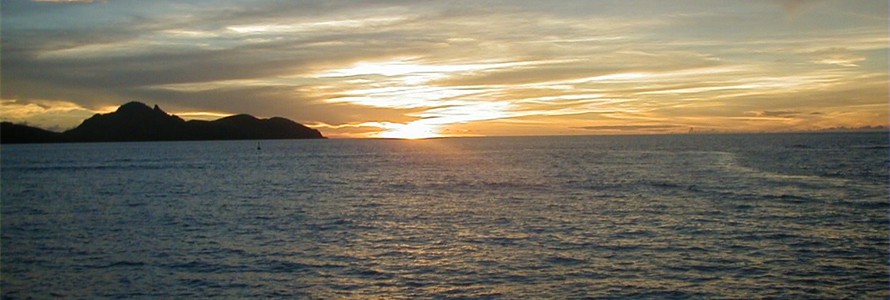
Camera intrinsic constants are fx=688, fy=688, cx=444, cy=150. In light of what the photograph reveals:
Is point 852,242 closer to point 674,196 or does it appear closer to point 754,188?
point 674,196

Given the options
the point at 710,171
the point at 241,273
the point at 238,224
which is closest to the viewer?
the point at 241,273

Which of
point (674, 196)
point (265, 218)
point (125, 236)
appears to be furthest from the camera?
point (674, 196)

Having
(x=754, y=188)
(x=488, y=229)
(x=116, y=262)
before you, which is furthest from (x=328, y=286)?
(x=754, y=188)

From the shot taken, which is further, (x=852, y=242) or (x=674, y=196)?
→ (x=674, y=196)

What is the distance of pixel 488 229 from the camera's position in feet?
122

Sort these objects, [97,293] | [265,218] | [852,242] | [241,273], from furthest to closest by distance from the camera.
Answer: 1. [265,218]
2. [852,242]
3. [241,273]
4. [97,293]

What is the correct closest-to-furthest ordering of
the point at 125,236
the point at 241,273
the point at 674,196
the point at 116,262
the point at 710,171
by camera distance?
the point at 241,273, the point at 116,262, the point at 125,236, the point at 674,196, the point at 710,171

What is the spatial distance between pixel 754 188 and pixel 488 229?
31.9 m

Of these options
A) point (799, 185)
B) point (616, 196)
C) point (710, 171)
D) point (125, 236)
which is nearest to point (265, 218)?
point (125, 236)

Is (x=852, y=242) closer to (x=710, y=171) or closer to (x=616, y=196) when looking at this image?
(x=616, y=196)

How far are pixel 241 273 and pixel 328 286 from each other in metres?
4.27

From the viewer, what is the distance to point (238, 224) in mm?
41000

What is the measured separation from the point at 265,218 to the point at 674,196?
1203 inches

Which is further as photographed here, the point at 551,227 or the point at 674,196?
the point at 674,196
